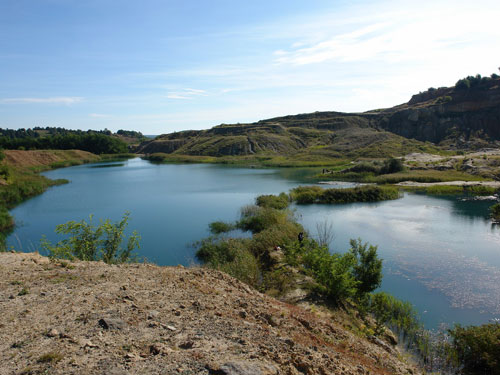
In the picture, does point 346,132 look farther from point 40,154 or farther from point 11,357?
point 11,357

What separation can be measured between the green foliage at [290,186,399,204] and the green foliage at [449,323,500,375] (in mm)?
29166

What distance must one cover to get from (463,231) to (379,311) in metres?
18.5

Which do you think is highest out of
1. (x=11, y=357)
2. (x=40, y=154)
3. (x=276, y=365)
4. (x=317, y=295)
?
(x=40, y=154)

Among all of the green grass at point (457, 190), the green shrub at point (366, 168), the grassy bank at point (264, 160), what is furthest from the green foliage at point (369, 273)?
the grassy bank at point (264, 160)

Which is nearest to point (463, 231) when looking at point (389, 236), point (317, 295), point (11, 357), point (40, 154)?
point (389, 236)

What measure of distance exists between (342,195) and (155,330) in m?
36.5

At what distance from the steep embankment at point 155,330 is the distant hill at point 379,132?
Answer: 76965mm

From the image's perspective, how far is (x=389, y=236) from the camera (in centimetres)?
2658

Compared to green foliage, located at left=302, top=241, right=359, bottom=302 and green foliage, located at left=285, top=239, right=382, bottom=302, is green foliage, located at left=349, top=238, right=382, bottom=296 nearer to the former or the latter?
green foliage, located at left=285, top=239, right=382, bottom=302

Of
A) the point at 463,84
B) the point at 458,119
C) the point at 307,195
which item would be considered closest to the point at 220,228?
the point at 307,195

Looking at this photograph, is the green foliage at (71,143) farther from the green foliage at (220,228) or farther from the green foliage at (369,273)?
the green foliage at (369,273)

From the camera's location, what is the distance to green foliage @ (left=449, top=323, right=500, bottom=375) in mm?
10555

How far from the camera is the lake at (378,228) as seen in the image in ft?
56.8

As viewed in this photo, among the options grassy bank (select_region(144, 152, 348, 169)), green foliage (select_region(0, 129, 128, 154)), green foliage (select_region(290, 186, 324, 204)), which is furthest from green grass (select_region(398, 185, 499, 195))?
green foliage (select_region(0, 129, 128, 154))
